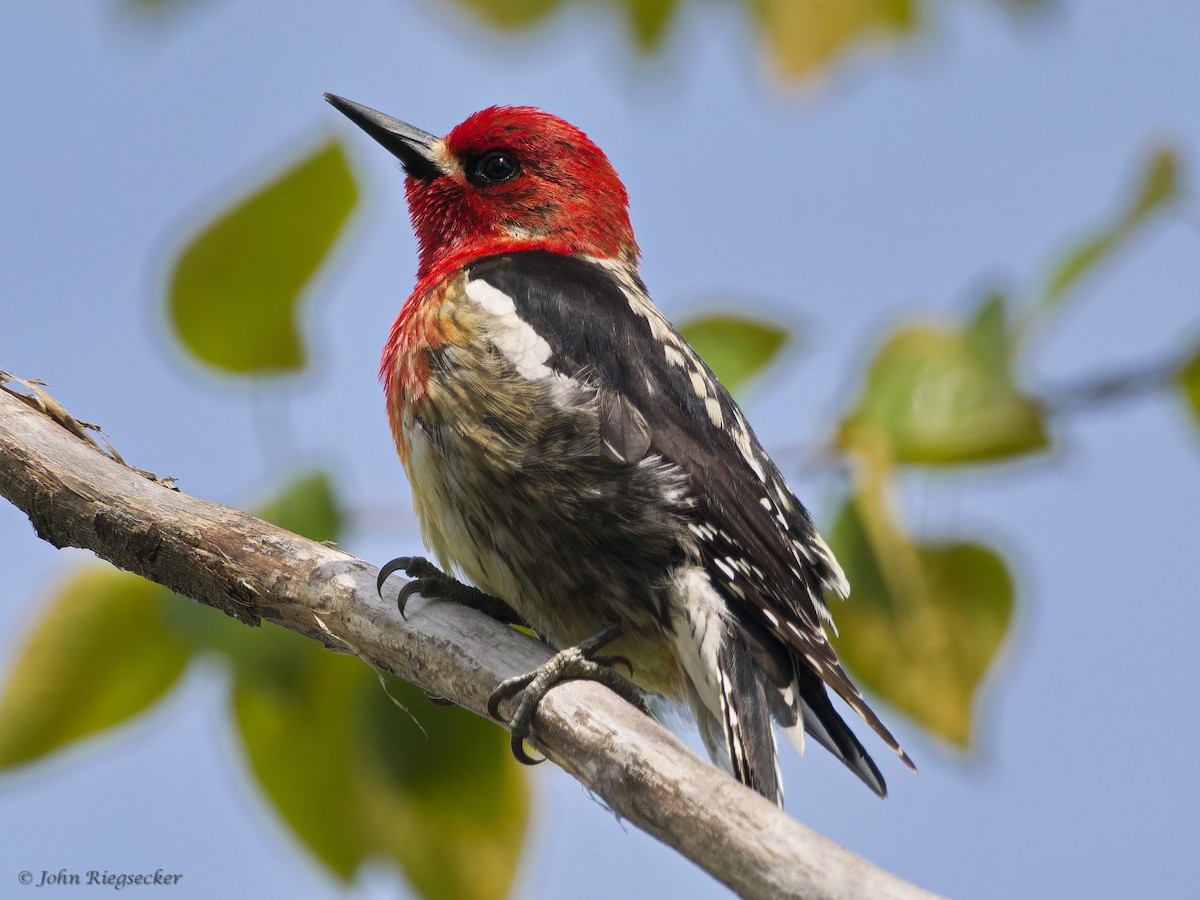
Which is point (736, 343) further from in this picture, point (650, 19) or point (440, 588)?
point (440, 588)

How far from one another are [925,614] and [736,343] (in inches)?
23.9

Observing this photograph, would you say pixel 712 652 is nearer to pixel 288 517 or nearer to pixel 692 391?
pixel 692 391

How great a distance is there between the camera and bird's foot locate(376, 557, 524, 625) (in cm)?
247

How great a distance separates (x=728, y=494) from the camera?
2.65 meters

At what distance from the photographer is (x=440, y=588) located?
2648 millimetres

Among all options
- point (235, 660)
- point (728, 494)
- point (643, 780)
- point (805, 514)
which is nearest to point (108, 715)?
point (235, 660)

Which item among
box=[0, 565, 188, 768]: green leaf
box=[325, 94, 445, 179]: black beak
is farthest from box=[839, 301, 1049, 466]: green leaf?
box=[325, 94, 445, 179]: black beak

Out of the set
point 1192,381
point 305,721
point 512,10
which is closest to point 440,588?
point 305,721

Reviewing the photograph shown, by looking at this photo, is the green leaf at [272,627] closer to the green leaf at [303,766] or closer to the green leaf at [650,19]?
the green leaf at [303,766]

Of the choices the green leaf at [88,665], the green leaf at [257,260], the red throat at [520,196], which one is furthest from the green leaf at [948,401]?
the red throat at [520,196]

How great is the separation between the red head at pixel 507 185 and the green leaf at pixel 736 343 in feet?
4.16

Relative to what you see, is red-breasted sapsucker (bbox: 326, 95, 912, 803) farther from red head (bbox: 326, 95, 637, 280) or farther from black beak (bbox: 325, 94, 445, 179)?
black beak (bbox: 325, 94, 445, 179)

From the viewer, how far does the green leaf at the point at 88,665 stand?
190 cm

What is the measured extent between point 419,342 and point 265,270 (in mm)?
746
